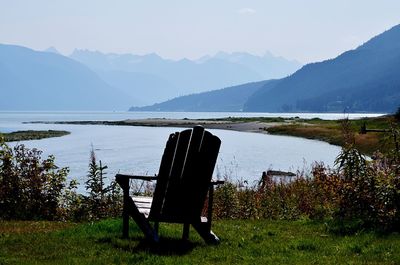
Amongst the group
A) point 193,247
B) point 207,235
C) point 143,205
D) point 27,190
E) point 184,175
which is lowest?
point 193,247

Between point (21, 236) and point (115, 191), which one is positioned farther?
point (115, 191)

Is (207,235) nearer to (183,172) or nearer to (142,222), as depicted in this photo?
(142,222)

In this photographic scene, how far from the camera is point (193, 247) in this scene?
1084cm

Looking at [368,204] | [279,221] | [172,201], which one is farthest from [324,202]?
[172,201]

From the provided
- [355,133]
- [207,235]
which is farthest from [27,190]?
[355,133]

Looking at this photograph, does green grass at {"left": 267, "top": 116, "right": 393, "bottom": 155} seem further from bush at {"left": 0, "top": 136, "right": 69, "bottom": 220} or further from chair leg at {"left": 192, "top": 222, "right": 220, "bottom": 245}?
chair leg at {"left": 192, "top": 222, "right": 220, "bottom": 245}

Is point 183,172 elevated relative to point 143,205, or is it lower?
elevated

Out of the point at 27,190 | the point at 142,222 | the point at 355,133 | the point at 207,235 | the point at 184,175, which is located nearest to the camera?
the point at 184,175

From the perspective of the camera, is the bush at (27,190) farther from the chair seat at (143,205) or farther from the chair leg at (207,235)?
the chair leg at (207,235)

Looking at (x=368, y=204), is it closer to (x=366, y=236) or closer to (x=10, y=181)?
(x=366, y=236)

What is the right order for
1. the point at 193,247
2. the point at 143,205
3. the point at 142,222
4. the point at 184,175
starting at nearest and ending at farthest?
the point at 184,175, the point at 193,247, the point at 142,222, the point at 143,205

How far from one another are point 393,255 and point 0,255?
22.5 ft

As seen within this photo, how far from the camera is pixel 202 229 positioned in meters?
11.1

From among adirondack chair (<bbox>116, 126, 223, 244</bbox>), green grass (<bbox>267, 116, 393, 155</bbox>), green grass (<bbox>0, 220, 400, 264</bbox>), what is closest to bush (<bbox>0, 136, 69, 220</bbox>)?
green grass (<bbox>0, 220, 400, 264</bbox>)
